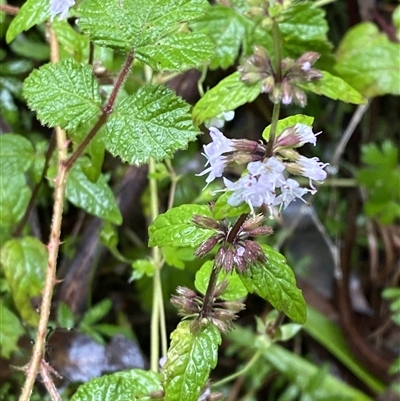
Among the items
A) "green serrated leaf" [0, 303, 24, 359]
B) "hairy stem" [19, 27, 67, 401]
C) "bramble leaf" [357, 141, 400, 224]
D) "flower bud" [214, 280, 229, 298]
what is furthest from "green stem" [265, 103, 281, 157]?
"bramble leaf" [357, 141, 400, 224]

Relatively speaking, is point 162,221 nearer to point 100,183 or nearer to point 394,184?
point 100,183

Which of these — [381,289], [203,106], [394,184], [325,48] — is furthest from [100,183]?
[381,289]

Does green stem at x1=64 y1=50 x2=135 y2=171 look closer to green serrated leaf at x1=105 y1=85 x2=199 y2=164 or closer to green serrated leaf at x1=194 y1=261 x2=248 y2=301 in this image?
green serrated leaf at x1=105 y1=85 x2=199 y2=164

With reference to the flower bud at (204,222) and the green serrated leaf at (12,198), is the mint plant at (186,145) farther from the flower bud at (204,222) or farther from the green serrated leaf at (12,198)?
the green serrated leaf at (12,198)

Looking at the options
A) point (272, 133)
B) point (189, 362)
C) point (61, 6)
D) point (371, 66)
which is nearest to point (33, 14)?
point (61, 6)

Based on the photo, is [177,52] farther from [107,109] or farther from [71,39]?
[71,39]
